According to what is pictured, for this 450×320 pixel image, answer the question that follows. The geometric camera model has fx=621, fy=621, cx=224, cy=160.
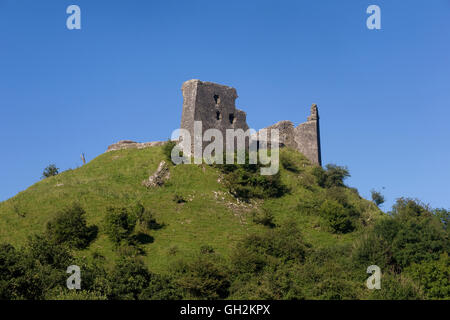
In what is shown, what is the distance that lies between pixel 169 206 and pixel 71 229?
941 centimetres

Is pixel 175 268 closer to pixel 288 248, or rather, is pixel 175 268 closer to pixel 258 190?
pixel 288 248

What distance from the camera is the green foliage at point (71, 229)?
4572 centimetres

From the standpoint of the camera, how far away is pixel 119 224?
1829 inches

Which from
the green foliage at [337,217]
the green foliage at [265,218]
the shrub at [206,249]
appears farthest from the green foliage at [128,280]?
the green foliage at [337,217]

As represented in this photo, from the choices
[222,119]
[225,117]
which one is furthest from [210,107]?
[225,117]

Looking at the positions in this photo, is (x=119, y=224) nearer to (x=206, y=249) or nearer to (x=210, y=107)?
(x=206, y=249)

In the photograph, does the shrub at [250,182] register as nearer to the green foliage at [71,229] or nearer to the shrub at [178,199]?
the shrub at [178,199]

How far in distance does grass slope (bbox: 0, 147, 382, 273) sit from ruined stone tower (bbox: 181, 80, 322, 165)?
527cm

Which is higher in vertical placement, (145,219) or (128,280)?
(145,219)

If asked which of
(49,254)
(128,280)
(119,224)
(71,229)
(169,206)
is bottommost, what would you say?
(128,280)

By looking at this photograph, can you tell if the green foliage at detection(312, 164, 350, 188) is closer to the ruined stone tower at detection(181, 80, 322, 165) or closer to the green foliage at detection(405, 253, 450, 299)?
the ruined stone tower at detection(181, 80, 322, 165)

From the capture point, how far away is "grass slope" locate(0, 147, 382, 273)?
4716 cm

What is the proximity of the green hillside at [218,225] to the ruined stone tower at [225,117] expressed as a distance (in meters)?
3.76
